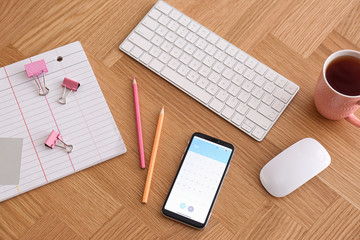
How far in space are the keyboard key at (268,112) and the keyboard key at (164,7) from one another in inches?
12.2

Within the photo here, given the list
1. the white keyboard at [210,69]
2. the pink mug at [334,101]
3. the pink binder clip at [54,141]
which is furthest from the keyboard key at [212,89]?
the pink binder clip at [54,141]

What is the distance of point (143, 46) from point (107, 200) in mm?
348

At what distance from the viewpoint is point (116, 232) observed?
2.55 ft

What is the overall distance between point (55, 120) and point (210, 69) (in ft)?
1.15


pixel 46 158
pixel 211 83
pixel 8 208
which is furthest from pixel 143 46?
pixel 8 208

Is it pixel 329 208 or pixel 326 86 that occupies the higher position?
pixel 326 86

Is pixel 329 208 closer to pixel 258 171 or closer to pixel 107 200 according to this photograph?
pixel 258 171

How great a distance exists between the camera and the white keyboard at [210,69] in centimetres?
84

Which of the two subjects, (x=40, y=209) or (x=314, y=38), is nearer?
(x=40, y=209)

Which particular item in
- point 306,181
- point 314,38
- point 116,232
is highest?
point 314,38

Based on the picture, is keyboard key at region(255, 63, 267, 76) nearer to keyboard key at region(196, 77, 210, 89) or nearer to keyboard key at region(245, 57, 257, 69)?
keyboard key at region(245, 57, 257, 69)

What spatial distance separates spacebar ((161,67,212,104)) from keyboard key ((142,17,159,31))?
0.35ft

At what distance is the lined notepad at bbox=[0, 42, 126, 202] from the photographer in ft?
2.63

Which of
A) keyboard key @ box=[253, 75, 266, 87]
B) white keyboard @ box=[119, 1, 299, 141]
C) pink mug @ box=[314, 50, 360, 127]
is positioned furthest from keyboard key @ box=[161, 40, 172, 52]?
pink mug @ box=[314, 50, 360, 127]
